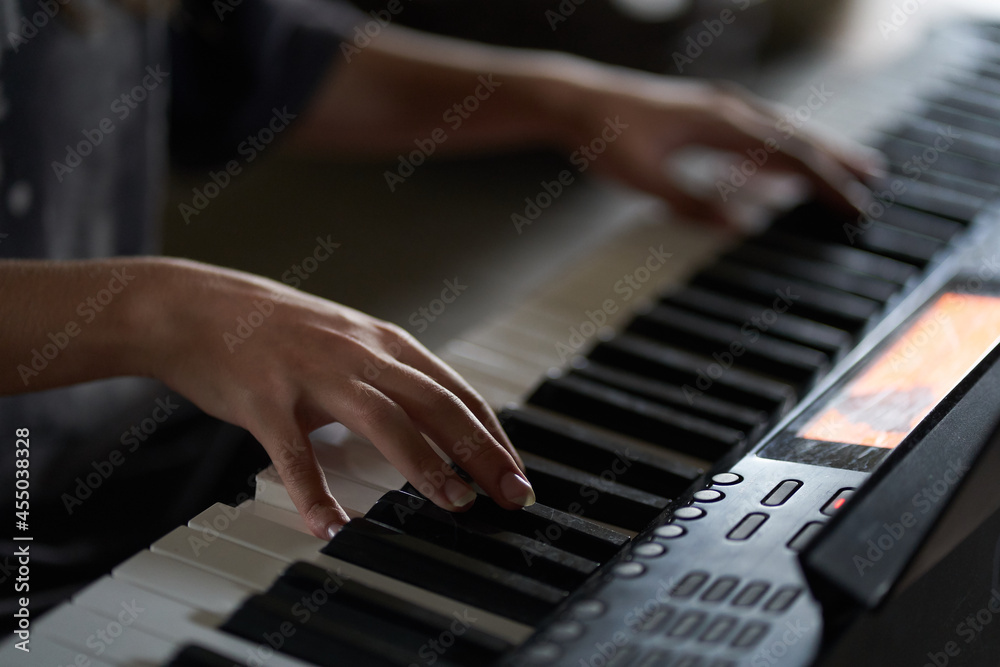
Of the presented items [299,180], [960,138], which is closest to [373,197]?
[299,180]

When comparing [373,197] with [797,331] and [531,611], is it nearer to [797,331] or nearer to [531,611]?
[797,331]

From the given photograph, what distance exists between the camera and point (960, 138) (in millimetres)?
1334

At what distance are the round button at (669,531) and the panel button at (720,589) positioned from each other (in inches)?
2.2

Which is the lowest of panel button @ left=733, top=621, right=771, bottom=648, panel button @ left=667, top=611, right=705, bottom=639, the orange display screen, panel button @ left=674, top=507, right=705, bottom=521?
panel button @ left=674, top=507, right=705, bottom=521

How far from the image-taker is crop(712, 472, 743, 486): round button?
2.24 feet

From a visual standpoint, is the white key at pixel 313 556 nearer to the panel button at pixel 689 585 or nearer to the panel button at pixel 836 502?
the panel button at pixel 689 585

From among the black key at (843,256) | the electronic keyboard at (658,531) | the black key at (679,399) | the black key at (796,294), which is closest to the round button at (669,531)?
the electronic keyboard at (658,531)

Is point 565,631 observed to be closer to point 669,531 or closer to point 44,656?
point 669,531

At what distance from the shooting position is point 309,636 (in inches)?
21.9

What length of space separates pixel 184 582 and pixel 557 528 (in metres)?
0.25

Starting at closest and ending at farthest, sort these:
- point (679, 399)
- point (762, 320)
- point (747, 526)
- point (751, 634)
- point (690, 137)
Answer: point (751, 634) < point (747, 526) < point (679, 399) < point (762, 320) < point (690, 137)

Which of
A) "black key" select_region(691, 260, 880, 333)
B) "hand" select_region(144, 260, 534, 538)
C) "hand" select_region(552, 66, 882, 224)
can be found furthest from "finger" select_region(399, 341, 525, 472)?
"hand" select_region(552, 66, 882, 224)

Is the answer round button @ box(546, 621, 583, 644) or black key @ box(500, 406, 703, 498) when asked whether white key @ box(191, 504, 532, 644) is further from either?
black key @ box(500, 406, 703, 498)

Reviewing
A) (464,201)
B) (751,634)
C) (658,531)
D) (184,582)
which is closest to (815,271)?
(658,531)
